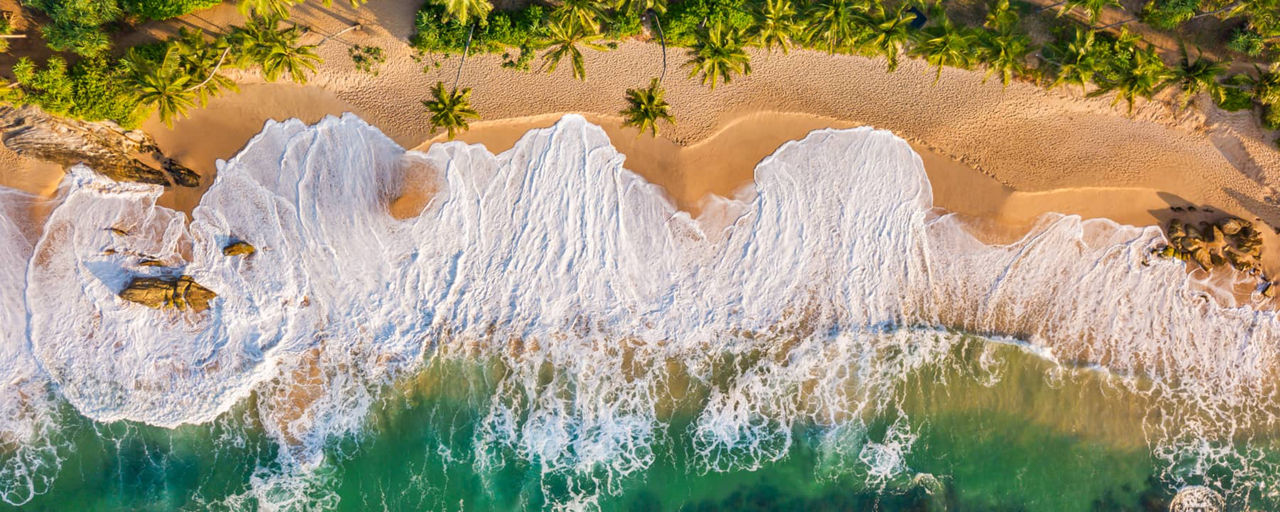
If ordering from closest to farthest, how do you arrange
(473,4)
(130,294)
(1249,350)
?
(473,4), (130,294), (1249,350)

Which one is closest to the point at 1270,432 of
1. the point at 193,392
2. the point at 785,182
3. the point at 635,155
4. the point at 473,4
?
the point at 785,182

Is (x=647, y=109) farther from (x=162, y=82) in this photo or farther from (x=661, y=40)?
(x=162, y=82)

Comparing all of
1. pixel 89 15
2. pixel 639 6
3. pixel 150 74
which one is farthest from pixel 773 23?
pixel 89 15

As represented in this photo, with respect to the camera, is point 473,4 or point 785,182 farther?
point 785,182

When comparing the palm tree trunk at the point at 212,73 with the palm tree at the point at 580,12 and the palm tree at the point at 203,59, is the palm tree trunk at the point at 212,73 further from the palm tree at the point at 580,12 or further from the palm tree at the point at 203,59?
the palm tree at the point at 580,12

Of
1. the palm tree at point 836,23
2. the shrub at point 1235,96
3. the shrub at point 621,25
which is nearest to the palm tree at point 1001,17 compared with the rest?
the palm tree at point 836,23

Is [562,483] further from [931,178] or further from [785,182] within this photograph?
[931,178]
